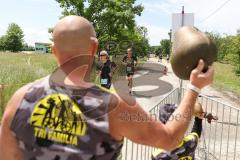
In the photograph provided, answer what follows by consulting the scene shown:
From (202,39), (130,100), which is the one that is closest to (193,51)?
(202,39)

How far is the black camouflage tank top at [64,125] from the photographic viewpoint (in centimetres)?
207

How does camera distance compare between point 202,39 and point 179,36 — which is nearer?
point 202,39

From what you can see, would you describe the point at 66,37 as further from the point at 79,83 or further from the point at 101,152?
the point at 101,152

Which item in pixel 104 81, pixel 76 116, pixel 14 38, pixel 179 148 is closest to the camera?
pixel 76 116

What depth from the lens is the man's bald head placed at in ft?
7.08

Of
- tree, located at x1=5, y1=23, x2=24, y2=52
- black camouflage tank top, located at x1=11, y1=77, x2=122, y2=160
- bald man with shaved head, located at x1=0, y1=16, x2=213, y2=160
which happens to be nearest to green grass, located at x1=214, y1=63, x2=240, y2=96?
bald man with shaved head, located at x1=0, y1=16, x2=213, y2=160

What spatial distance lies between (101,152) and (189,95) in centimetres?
60

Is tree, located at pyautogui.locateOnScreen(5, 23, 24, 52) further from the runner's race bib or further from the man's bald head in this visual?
the man's bald head

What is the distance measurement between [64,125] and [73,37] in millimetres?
472

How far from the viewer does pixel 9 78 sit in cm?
1330

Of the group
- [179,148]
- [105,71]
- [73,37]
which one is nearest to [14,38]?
[105,71]

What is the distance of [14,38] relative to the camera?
11569cm

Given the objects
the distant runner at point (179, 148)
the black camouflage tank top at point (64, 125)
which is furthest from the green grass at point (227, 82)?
the black camouflage tank top at point (64, 125)

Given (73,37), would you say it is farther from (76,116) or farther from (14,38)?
(14,38)
